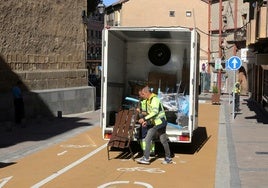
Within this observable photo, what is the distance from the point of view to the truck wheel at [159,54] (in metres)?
15.1

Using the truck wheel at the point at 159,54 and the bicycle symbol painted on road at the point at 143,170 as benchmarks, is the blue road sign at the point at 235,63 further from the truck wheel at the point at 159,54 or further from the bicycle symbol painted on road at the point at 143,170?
the bicycle symbol painted on road at the point at 143,170

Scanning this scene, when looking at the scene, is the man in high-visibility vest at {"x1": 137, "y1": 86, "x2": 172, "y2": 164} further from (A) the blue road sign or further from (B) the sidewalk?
(A) the blue road sign

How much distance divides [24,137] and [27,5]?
822 cm

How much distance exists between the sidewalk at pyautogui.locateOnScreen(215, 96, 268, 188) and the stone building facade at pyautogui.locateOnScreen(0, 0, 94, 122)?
26.5ft

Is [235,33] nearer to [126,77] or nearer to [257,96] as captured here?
[257,96]

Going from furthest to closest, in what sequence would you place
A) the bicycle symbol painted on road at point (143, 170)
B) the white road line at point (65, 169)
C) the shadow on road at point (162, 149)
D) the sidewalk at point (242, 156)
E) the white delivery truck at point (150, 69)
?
1. the white delivery truck at point (150, 69)
2. the shadow on road at point (162, 149)
3. the bicycle symbol painted on road at point (143, 170)
4. the sidewalk at point (242, 156)
5. the white road line at point (65, 169)

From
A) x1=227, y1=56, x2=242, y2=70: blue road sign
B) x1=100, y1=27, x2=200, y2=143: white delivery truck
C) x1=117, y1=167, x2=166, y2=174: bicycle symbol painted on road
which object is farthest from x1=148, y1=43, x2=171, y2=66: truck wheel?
x1=227, y1=56, x2=242, y2=70: blue road sign

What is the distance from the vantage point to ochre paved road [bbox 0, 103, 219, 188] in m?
9.24

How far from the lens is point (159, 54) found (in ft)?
50.3

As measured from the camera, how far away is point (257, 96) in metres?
37.1

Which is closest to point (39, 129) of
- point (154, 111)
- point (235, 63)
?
point (154, 111)

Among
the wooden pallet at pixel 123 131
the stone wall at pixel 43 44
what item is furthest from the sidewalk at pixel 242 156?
the stone wall at pixel 43 44

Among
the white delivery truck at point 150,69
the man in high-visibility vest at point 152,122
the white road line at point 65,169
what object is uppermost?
the white delivery truck at point 150,69

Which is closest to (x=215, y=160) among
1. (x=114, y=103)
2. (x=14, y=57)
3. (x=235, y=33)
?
(x=114, y=103)
